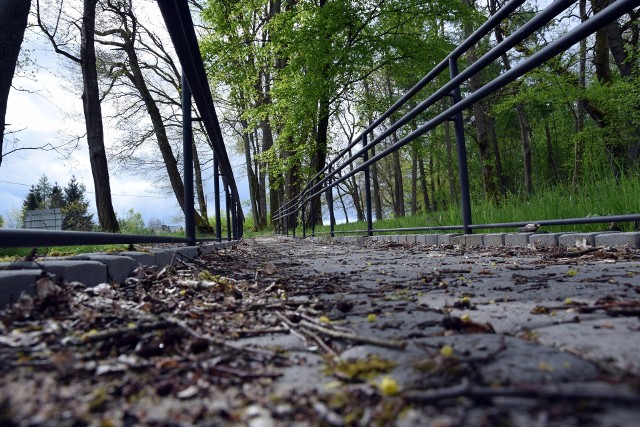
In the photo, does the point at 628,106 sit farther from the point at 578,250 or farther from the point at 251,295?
the point at 251,295

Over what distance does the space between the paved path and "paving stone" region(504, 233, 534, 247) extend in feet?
3.94

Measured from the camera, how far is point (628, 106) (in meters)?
9.62

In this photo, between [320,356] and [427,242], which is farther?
[427,242]

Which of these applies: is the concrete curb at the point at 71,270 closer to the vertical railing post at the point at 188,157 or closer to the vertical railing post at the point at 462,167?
the vertical railing post at the point at 188,157

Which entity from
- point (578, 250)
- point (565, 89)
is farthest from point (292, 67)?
point (578, 250)

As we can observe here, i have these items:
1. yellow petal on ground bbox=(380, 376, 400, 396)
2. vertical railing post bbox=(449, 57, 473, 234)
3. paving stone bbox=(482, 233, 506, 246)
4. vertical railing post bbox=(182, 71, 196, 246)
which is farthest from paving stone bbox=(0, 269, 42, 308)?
vertical railing post bbox=(449, 57, 473, 234)

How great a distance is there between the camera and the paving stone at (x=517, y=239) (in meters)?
3.19

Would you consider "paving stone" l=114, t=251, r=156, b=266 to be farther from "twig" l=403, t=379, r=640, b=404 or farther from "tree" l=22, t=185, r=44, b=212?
"tree" l=22, t=185, r=44, b=212

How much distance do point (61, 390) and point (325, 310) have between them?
2.60ft

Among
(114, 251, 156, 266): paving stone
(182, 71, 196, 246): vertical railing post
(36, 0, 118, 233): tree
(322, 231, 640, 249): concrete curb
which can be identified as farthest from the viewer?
(36, 0, 118, 233): tree

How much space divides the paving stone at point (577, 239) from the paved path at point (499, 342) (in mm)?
777

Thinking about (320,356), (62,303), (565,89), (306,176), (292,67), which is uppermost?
(292,67)

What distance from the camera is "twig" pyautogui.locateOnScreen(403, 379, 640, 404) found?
2.03ft

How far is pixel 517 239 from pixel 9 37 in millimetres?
4760
